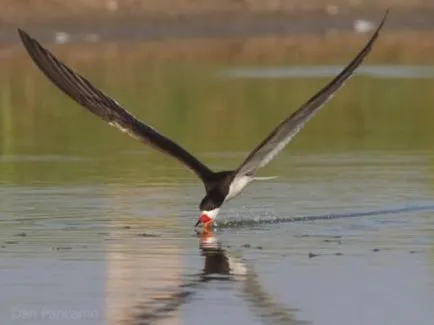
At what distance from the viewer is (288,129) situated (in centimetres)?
1316

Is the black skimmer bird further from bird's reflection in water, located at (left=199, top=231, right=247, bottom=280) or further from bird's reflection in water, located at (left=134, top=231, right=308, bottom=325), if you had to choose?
bird's reflection in water, located at (left=134, top=231, right=308, bottom=325)

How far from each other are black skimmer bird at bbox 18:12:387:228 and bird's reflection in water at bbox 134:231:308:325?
385 millimetres

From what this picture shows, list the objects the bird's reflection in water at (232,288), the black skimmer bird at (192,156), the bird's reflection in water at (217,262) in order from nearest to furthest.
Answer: the bird's reflection in water at (232,288)
the bird's reflection in water at (217,262)
the black skimmer bird at (192,156)

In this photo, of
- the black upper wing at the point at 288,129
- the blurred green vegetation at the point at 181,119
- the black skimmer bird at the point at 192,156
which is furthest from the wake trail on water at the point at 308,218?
the blurred green vegetation at the point at 181,119

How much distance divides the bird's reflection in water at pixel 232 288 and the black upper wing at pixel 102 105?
0.64 m

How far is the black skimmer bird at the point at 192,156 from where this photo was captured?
43.4ft

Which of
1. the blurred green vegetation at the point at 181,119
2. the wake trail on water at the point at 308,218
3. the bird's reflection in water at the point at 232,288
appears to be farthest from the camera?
the blurred green vegetation at the point at 181,119

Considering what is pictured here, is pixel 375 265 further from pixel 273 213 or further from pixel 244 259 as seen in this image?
pixel 273 213

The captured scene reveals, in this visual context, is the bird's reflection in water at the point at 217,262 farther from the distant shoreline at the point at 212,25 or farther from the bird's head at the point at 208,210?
the distant shoreline at the point at 212,25

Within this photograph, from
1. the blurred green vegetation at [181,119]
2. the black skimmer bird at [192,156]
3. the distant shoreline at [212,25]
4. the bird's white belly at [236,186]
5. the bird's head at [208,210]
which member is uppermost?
the black skimmer bird at [192,156]

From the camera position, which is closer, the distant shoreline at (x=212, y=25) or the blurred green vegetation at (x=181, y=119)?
the blurred green vegetation at (x=181, y=119)

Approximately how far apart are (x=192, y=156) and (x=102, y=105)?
0.82m

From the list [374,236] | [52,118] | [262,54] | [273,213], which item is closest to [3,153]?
[52,118]

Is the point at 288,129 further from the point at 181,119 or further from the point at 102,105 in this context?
the point at 181,119
